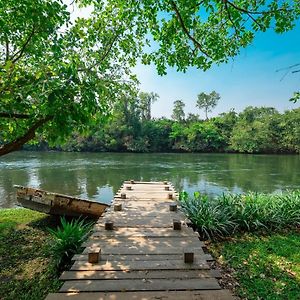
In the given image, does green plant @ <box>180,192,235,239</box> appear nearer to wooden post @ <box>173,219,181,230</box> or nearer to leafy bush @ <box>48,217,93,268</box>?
wooden post @ <box>173,219,181,230</box>

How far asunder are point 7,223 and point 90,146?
42.9 m

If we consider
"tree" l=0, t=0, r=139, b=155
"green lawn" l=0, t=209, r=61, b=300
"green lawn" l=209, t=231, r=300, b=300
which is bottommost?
"green lawn" l=0, t=209, r=61, b=300

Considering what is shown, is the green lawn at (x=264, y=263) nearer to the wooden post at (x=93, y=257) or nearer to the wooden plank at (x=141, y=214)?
the wooden plank at (x=141, y=214)

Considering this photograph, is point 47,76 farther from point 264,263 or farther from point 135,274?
point 264,263

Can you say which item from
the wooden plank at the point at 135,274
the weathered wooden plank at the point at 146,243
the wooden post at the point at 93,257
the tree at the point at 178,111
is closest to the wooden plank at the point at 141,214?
the weathered wooden plank at the point at 146,243

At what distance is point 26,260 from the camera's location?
16.4 feet

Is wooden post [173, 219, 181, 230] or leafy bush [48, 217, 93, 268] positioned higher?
wooden post [173, 219, 181, 230]

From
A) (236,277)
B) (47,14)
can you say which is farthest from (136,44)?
(236,277)

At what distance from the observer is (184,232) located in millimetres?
3910

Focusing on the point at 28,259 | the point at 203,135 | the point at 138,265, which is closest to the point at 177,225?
the point at 138,265

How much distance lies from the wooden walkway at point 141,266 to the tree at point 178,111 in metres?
57.7

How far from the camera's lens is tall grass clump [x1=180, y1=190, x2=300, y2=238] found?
220 inches

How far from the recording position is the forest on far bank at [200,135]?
44812 mm

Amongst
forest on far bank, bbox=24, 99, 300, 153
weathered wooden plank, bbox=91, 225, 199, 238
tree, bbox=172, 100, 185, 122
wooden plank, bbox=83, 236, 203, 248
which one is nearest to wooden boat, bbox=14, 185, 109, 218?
weathered wooden plank, bbox=91, 225, 199, 238
